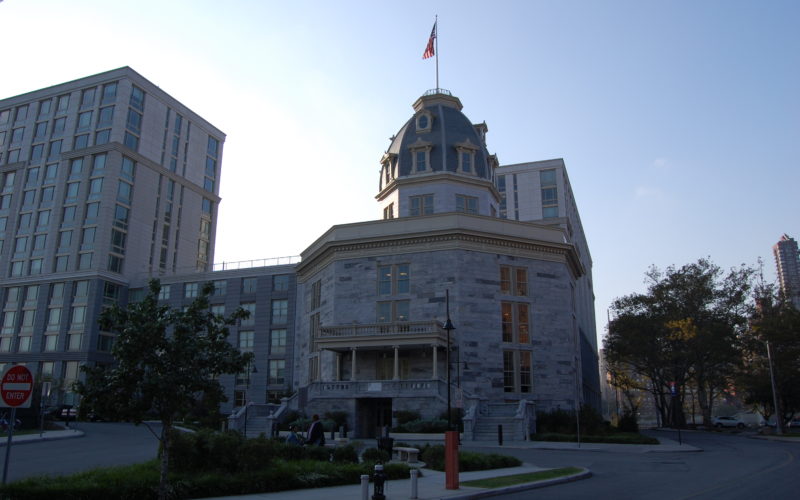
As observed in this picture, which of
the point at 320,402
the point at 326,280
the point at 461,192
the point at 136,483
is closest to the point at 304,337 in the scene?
the point at 326,280

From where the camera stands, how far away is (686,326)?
192ft

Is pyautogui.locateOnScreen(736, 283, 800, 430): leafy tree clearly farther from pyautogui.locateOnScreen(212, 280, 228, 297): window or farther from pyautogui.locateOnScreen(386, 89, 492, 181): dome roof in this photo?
pyautogui.locateOnScreen(212, 280, 228, 297): window

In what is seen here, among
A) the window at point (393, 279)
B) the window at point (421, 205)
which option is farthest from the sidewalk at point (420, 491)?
the window at point (421, 205)

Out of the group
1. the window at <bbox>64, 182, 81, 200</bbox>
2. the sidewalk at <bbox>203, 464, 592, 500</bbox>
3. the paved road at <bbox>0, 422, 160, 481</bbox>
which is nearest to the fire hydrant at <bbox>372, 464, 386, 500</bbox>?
the sidewalk at <bbox>203, 464, 592, 500</bbox>

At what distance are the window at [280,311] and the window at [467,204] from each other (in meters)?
27.2

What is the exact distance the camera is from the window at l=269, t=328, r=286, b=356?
6850 centimetres

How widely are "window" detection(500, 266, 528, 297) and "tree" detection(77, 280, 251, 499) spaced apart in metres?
32.0

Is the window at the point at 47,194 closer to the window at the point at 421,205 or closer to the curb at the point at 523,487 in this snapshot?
the window at the point at 421,205

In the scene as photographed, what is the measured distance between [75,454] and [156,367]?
50.9 feet

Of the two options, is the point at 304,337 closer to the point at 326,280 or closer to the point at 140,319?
the point at 326,280

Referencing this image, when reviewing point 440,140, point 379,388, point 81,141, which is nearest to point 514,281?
point 379,388

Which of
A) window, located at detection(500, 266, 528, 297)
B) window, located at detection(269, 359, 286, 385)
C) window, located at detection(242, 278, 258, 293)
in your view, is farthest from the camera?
window, located at detection(242, 278, 258, 293)

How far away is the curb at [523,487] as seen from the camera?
50.5 ft

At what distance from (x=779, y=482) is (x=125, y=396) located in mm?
17023
